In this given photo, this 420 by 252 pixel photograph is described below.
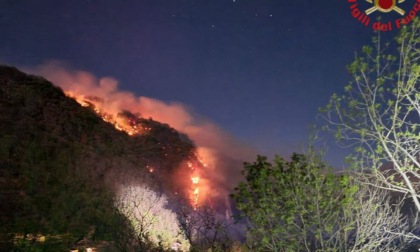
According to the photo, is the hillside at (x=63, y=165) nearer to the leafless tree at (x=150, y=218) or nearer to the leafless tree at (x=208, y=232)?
the leafless tree at (x=150, y=218)

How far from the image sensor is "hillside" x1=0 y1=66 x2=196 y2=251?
100 ft

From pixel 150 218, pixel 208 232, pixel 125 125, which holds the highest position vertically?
pixel 125 125

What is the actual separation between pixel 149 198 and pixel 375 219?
29.8 metres

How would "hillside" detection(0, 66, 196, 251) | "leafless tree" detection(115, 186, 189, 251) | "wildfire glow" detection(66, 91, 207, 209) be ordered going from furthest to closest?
"wildfire glow" detection(66, 91, 207, 209)
"hillside" detection(0, 66, 196, 251)
"leafless tree" detection(115, 186, 189, 251)

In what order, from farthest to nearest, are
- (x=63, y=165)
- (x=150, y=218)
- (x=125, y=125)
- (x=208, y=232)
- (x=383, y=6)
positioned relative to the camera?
(x=125, y=125)
(x=63, y=165)
(x=150, y=218)
(x=208, y=232)
(x=383, y=6)

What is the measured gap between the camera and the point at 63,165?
39344 mm

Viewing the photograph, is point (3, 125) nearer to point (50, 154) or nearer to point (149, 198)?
point (50, 154)

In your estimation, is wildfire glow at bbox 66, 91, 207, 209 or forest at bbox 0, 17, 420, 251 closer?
forest at bbox 0, 17, 420, 251

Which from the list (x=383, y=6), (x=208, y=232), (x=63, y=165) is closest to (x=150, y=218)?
(x=208, y=232)

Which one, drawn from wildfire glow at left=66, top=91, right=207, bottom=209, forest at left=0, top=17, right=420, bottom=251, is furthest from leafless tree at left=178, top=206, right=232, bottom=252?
wildfire glow at left=66, top=91, right=207, bottom=209

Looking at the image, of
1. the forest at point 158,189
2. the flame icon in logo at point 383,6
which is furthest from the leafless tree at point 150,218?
the flame icon in logo at point 383,6

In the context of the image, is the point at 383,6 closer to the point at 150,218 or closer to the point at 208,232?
the point at 208,232

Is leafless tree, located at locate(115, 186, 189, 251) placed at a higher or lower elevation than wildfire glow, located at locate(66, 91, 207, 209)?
lower

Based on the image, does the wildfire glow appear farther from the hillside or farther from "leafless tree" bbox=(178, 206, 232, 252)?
"leafless tree" bbox=(178, 206, 232, 252)
